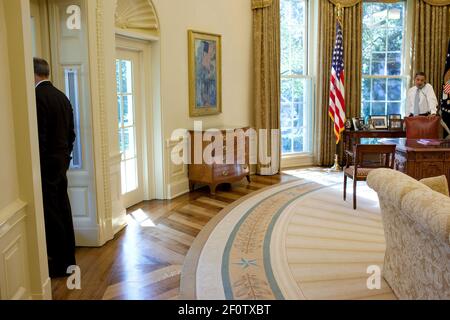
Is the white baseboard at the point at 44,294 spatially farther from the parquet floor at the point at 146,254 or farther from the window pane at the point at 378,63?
the window pane at the point at 378,63

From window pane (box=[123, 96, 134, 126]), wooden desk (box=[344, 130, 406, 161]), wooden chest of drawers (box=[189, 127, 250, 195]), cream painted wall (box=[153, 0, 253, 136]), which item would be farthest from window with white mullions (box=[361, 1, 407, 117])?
window pane (box=[123, 96, 134, 126])

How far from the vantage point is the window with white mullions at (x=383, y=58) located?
805cm

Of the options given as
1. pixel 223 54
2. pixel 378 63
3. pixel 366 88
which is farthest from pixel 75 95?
pixel 378 63

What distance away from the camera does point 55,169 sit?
3418mm

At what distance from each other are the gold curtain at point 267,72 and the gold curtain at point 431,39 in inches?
101

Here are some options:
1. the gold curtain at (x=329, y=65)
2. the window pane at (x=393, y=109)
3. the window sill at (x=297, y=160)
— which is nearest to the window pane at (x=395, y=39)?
the gold curtain at (x=329, y=65)

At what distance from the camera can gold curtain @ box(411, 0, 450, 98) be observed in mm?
7824

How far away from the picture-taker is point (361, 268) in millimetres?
3453

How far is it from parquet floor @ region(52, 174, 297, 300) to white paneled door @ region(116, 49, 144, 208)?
256 mm

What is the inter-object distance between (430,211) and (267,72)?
5.26m

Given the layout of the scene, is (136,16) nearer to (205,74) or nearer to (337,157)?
(205,74)

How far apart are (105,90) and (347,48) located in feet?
16.7
